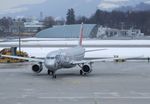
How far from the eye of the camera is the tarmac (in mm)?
29859

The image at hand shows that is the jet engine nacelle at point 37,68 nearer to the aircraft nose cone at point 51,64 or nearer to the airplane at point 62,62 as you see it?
the airplane at point 62,62

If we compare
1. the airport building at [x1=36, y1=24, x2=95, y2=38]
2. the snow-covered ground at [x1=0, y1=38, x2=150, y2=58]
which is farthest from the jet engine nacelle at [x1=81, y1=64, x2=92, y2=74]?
the airport building at [x1=36, y1=24, x2=95, y2=38]

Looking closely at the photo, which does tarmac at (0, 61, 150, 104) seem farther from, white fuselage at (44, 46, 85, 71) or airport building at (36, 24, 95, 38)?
airport building at (36, 24, 95, 38)

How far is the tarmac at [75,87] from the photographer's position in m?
29.9

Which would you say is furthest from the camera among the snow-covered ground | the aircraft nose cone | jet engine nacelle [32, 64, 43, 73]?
the snow-covered ground

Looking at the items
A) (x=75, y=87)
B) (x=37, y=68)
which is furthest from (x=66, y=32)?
(x=75, y=87)

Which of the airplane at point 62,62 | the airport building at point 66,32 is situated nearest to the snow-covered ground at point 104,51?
the airplane at point 62,62

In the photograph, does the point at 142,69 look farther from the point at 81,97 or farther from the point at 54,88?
the point at 81,97

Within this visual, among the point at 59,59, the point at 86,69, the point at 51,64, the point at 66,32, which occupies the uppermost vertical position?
the point at 59,59

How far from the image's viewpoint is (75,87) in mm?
36250

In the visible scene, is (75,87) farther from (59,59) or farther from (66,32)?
(66,32)

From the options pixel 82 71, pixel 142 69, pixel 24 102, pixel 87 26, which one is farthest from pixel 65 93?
pixel 87 26

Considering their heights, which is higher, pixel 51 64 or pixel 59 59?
pixel 59 59

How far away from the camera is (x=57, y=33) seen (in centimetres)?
19862
